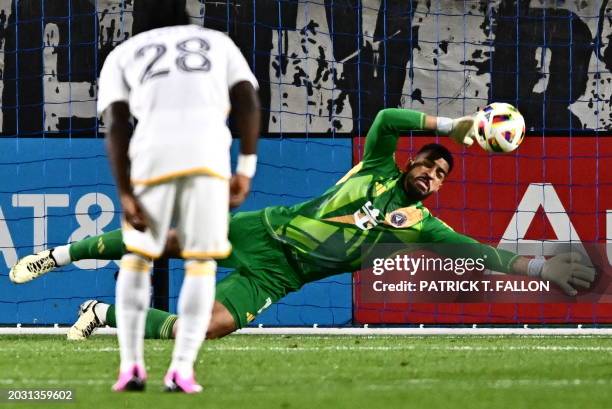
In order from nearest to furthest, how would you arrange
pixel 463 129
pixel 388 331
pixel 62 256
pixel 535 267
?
pixel 463 129, pixel 535 267, pixel 62 256, pixel 388 331

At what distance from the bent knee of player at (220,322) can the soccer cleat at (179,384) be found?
9.87 feet

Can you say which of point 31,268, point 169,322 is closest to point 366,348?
point 169,322

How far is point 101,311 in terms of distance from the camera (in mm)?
8633

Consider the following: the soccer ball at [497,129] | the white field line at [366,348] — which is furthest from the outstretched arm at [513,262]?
the soccer ball at [497,129]

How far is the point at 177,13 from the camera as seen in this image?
212 inches

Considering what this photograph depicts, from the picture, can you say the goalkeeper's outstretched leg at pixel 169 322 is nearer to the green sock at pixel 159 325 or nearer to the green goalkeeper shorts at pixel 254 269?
the green sock at pixel 159 325

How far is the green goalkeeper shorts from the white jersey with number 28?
10.5 ft

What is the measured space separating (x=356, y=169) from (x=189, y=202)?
3871mm

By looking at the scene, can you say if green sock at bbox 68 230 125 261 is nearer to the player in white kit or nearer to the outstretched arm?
the outstretched arm

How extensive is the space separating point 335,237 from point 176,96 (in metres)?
3.79

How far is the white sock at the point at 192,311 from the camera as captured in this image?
198 inches

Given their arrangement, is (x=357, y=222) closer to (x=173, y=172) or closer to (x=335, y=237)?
(x=335, y=237)

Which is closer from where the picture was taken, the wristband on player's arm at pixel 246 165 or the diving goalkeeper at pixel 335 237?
the wristband on player's arm at pixel 246 165

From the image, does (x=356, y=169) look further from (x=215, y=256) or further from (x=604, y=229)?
(x=215, y=256)
